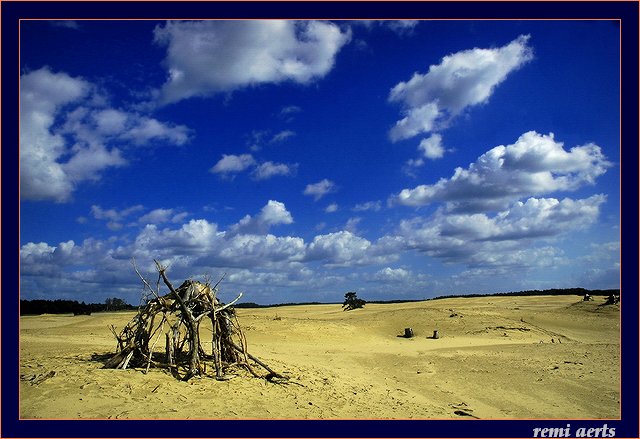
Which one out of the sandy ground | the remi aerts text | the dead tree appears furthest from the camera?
the dead tree

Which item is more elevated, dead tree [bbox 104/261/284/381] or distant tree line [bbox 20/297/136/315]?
dead tree [bbox 104/261/284/381]

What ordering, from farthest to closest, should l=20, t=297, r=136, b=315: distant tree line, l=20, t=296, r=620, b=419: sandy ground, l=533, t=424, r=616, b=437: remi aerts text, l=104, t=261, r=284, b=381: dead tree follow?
l=20, t=297, r=136, b=315: distant tree line, l=104, t=261, r=284, b=381: dead tree, l=20, t=296, r=620, b=419: sandy ground, l=533, t=424, r=616, b=437: remi aerts text

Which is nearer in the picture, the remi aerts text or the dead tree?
the remi aerts text

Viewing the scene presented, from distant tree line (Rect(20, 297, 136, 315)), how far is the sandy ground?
3071cm

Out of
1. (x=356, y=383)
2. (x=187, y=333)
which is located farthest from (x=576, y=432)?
(x=187, y=333)

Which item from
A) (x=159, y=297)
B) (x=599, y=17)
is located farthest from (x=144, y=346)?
(x=599, y=17)

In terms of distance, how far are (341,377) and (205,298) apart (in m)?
4.29

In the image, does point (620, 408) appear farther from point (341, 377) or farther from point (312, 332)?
point (312, 332)

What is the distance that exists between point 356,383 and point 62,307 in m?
50.3

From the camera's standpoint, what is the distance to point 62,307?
50281 millimetres

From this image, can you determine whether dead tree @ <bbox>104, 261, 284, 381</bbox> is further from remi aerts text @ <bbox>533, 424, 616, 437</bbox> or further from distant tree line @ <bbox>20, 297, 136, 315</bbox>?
distant tree line @ <bbox>20, 297, 136, 315</bbox>

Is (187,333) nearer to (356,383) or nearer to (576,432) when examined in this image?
(356,383)

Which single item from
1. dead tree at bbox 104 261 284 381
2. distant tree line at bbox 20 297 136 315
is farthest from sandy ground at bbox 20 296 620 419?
distant tree line at bbox 20 297 136 315

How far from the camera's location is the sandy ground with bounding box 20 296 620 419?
7.62 metres
